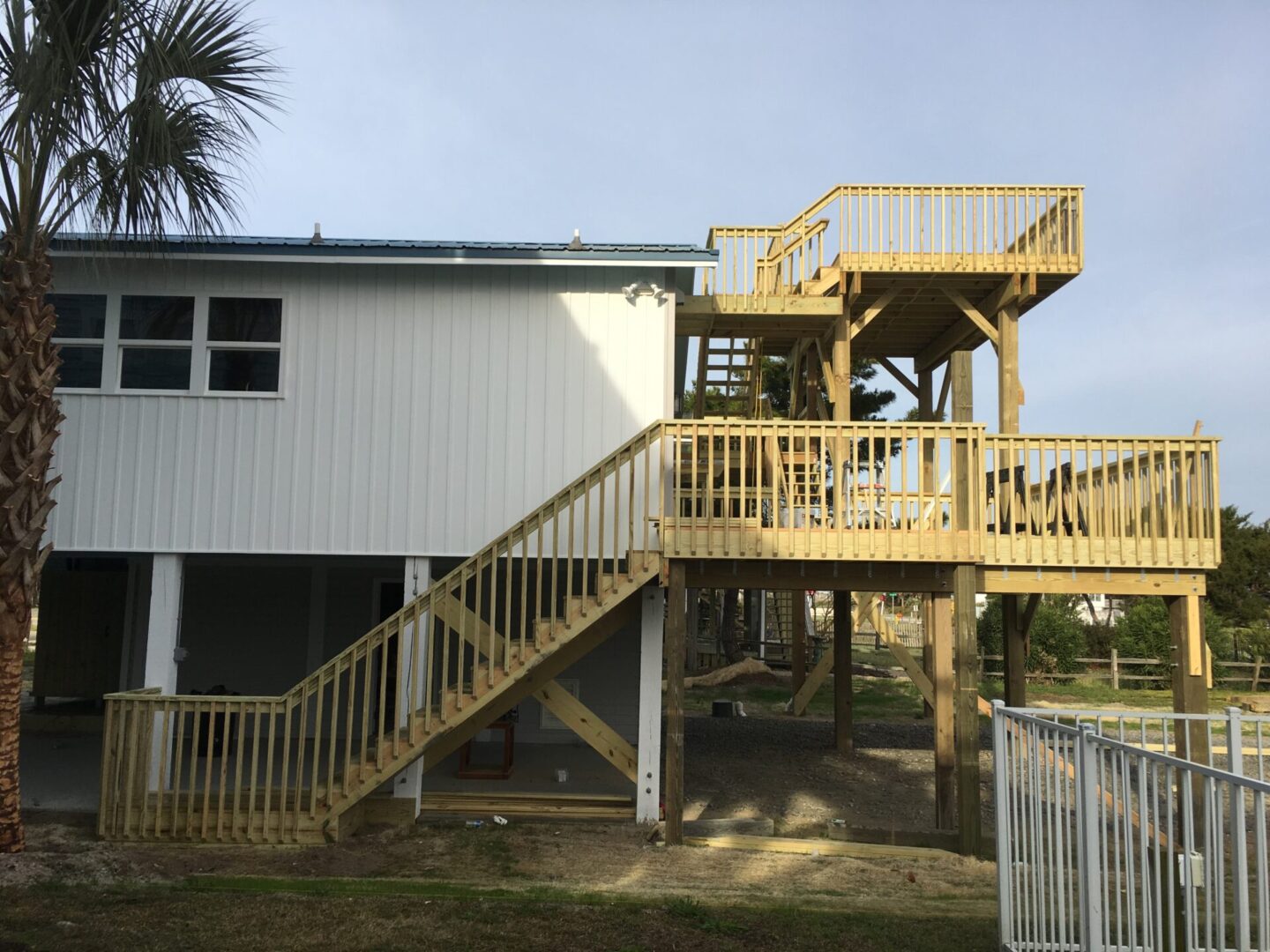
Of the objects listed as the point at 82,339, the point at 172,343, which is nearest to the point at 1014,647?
the point at 172,343

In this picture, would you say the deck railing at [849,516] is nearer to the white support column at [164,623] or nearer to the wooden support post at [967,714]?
the wooden support post at [967,714]

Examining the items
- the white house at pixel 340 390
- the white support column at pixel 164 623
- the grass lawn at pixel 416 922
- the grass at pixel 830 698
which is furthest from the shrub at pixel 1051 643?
the white support column at pixel 164 623

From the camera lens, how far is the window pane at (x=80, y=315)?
1086cm

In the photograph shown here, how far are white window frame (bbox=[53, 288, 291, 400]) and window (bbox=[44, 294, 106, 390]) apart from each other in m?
0.02

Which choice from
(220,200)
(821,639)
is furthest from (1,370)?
(821,639)

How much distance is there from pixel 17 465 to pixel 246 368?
3.30m

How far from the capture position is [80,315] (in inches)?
429

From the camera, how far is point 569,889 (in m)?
7.54

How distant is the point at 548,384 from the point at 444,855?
15.7 ft

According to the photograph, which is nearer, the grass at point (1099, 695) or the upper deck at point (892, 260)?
the upper deck at point (892, 260)

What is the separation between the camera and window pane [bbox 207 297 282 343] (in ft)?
35.8

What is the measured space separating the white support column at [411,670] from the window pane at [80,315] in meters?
4.00

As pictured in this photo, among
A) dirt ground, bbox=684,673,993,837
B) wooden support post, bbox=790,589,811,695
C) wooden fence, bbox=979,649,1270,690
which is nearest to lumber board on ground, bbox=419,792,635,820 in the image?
dirt ground, bbox=684,673,993,837

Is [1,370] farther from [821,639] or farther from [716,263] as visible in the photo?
[821,639]
